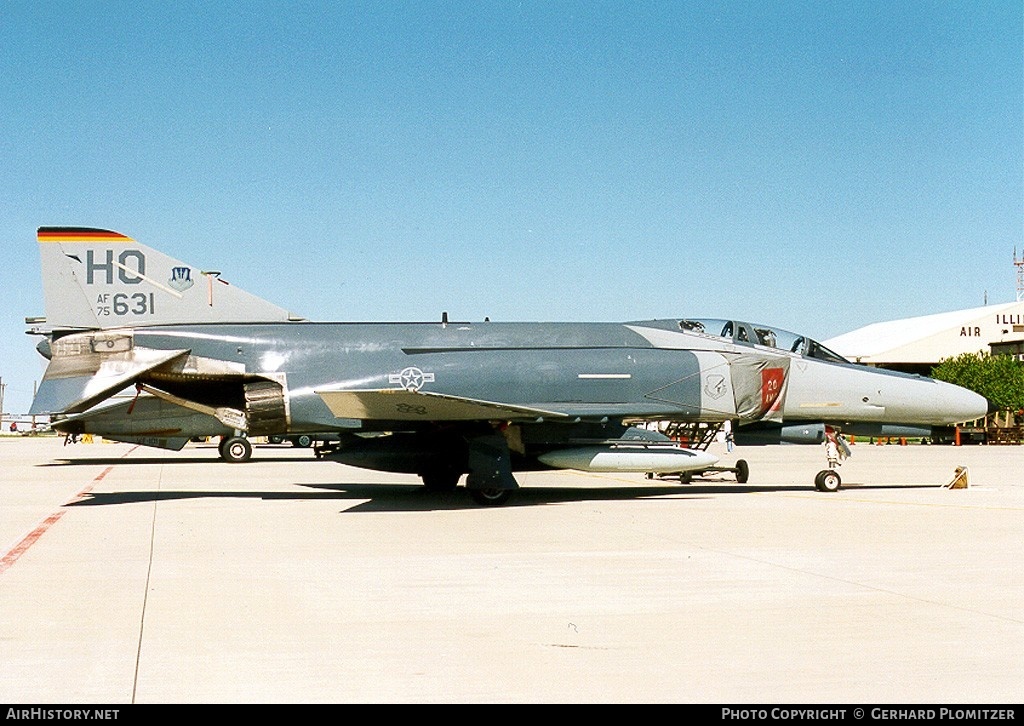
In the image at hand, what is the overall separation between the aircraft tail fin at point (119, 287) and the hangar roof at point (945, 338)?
5768 centimetres

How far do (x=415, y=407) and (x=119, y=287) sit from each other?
5455 millimetres

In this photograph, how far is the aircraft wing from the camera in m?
12.9

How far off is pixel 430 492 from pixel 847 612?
33.6 feet

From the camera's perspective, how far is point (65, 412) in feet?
46.2

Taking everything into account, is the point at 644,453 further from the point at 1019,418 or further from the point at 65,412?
the point at 1019,418

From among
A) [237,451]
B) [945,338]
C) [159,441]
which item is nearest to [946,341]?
[945,338]

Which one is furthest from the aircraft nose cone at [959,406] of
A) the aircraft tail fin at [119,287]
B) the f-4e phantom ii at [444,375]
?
the aircraft tail fin at [119,287]

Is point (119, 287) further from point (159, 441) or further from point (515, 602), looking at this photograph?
point (515, 602)

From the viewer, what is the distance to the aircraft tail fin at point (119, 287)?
49.2 feet

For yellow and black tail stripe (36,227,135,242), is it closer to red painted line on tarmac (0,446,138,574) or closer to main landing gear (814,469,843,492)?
red painted line on tarmac (0,446,138,574)

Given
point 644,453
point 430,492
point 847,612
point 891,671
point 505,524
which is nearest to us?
point 891,671

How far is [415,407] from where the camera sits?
1345cm

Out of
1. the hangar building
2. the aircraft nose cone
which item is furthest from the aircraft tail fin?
the hangar building
